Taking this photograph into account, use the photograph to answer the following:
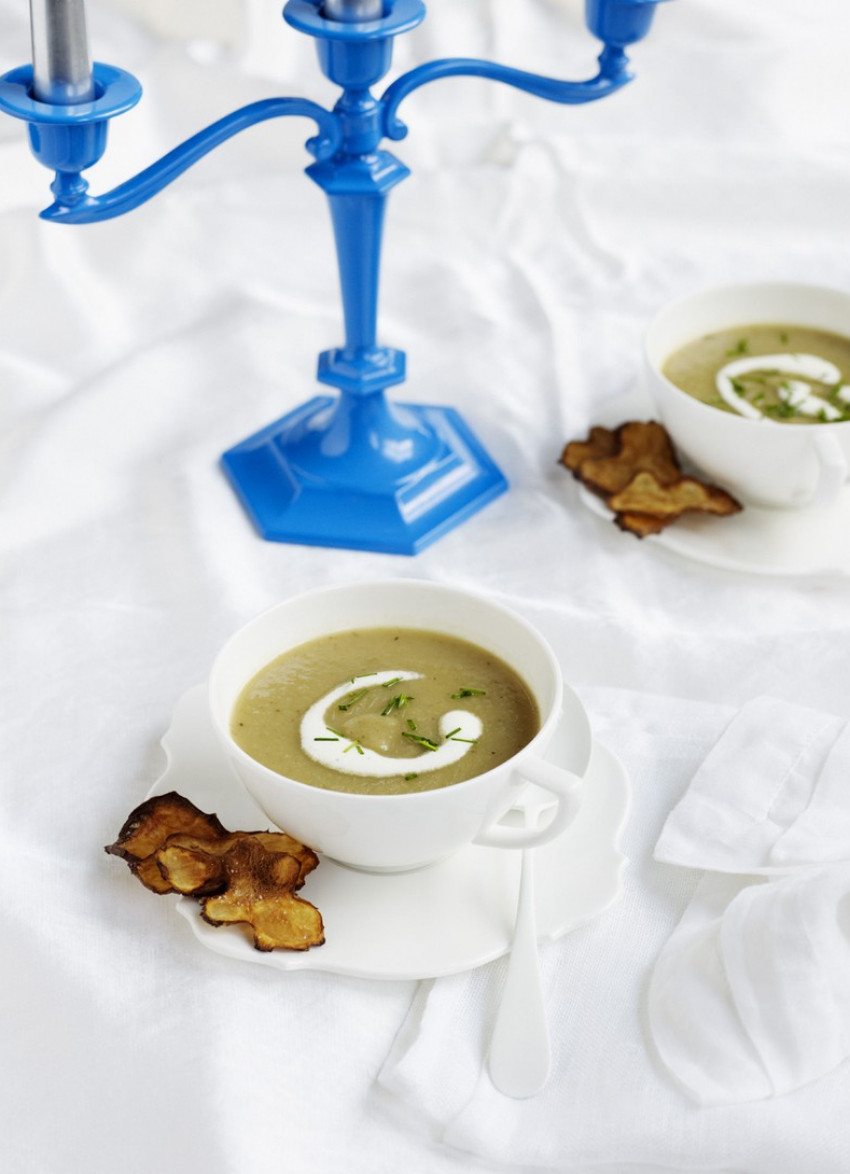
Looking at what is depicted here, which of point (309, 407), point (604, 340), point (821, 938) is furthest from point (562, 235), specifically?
point (821, 938)

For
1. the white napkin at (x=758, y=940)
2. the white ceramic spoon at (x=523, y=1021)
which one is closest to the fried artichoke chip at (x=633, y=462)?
the white napkin at (x=758, y=940)

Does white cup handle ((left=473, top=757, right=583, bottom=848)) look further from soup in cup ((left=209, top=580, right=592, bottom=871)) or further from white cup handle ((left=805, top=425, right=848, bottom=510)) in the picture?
white cup handle ((left=805, top=425, right=848, bottom=510))

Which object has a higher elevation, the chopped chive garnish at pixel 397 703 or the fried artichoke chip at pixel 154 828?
the chopped chive garnish at pixel 397 703

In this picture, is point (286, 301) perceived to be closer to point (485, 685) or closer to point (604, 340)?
point (604, 340)

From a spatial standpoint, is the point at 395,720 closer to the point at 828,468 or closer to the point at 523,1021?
the point at 523,1021

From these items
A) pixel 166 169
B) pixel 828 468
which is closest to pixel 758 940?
pixel 828 468

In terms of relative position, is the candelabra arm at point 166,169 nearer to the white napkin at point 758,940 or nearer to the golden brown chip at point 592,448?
the golden brown chip at point 592,448

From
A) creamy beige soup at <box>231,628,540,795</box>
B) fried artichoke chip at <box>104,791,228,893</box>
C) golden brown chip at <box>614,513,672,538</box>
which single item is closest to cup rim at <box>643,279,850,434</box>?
golden brown chip at <box>614,513,672,538</box>
